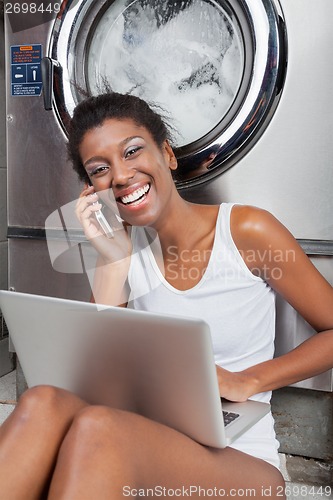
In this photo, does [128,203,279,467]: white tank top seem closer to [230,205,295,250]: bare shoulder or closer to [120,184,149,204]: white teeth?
[230,205,295,250]: bare shoulder

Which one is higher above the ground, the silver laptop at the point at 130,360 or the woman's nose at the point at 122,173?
the woman's nose at the point at 122,173

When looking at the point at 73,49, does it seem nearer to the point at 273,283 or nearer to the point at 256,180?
the point at 256,180

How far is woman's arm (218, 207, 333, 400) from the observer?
1.10 meters

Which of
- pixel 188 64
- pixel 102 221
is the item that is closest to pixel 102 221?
pixel 102 221

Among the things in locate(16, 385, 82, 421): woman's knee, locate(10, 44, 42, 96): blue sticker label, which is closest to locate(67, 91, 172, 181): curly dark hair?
locate(10, 44, 42, 96): blue sticker label

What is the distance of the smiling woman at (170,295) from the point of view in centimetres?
86

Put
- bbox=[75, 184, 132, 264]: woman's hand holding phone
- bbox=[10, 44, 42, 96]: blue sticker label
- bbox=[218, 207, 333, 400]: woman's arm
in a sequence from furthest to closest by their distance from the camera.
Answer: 1. bbox=[10, 44, 42, 96]: blue sticker label
2. bbox=[75, 184, 132, 264]: woman's hand holding phone
3. bbox=[218, 207, 333, 400]: woman's arm

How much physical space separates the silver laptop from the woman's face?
14.1 inches

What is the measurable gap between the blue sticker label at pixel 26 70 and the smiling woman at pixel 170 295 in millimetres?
406

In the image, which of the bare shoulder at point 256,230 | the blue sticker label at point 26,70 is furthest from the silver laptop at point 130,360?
the blue sticker label at point 26,70

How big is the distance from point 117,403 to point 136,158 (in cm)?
49

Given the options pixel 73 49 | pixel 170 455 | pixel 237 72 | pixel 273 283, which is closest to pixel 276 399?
pixel 273 283

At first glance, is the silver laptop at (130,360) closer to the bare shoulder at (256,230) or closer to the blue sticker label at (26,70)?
the bare shoulder at (256,230)

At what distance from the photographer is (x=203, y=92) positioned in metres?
1.38
